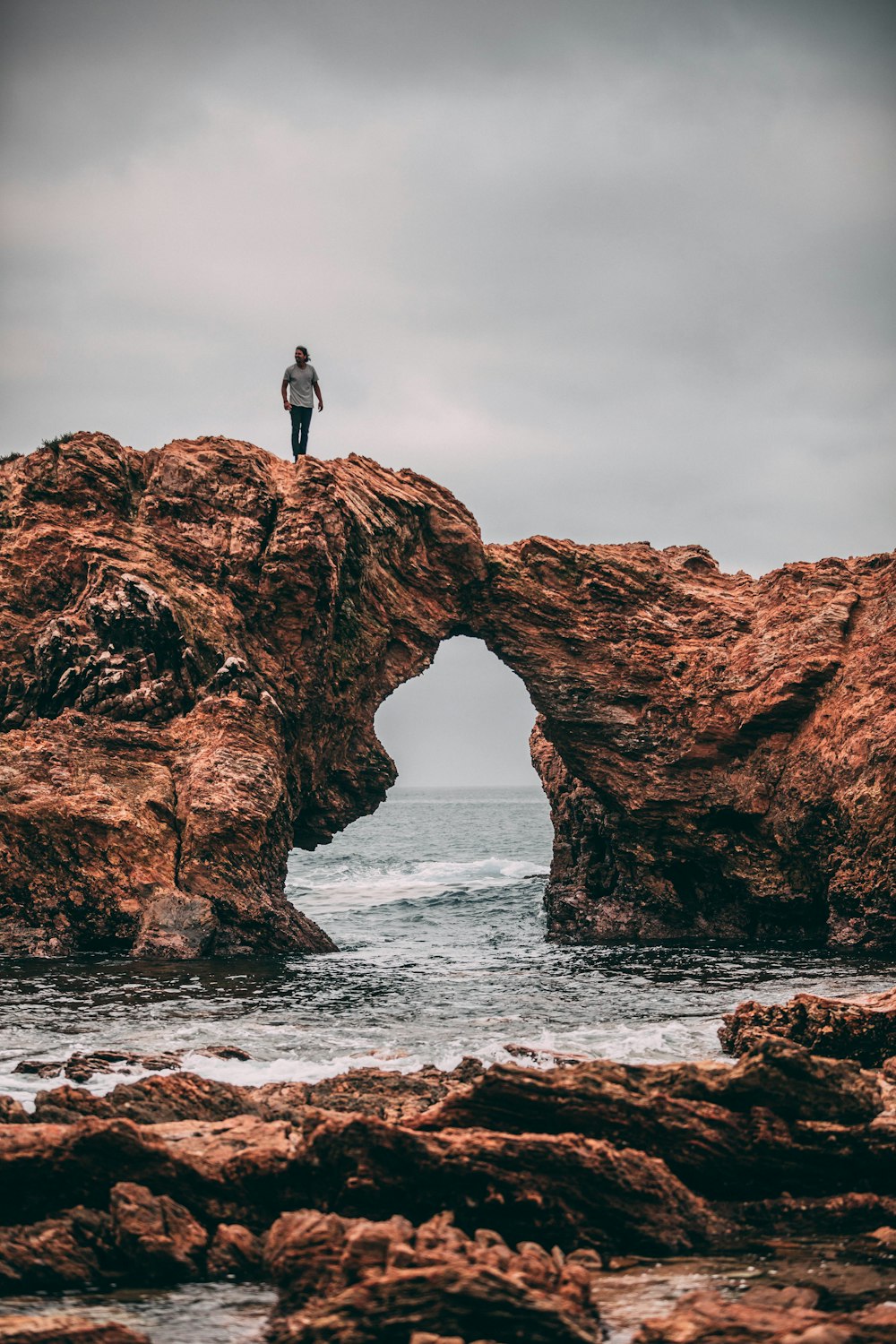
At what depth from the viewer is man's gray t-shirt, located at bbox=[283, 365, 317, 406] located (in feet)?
96.9

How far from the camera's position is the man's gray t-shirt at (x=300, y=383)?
29.5 metres

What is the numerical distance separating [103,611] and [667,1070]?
20.5 meters

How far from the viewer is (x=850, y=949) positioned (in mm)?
27453

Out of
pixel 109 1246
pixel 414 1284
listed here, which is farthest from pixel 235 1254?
pixel 414 1284

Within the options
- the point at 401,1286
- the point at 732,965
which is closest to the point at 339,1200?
the point at 401,1286

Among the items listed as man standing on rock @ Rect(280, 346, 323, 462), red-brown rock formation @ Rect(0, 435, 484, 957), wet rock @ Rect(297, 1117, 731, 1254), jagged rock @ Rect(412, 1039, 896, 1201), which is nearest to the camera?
wet rock @ Rect(297, 1117, 731, 1254)

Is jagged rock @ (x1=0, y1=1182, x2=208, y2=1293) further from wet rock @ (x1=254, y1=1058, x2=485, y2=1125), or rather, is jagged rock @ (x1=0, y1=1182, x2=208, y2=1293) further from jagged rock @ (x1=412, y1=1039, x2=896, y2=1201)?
wet rock @ (x1=254, y1=1058, x2=485, y2=1125)

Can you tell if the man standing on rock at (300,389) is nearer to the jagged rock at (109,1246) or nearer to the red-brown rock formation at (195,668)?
the red-brown rock formation at (195,668)

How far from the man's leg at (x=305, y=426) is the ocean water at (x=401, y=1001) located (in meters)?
14.6

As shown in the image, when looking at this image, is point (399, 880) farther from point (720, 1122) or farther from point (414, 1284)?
point (414, 1284)

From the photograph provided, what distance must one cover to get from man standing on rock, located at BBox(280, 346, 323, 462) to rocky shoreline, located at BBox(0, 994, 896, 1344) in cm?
2176

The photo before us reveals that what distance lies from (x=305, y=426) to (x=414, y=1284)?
26.4 meters

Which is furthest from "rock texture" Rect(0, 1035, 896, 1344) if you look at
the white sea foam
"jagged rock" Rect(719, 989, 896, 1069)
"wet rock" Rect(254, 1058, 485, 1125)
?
the white sea foam

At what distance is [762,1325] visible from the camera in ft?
23.3
